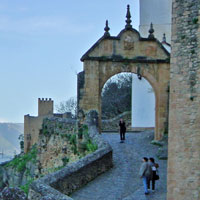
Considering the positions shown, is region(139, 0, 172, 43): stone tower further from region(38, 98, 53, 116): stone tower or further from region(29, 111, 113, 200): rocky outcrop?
region(38, 98, 53, 116): stone tower

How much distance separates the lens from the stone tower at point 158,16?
29578mm

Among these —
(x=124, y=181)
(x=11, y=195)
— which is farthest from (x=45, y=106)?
(x=11, y=195)

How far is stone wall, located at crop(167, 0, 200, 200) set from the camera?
11906mm

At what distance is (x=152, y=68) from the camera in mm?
22422

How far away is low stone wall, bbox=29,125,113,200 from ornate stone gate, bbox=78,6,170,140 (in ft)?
11.1

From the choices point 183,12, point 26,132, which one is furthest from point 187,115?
point 26,132

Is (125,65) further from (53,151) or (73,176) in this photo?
(73,176)

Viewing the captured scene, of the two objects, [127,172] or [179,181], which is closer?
[179,181]

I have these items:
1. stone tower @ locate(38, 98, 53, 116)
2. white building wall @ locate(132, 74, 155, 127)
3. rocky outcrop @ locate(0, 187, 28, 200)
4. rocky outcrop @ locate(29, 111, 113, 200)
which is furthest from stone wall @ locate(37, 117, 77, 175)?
stone tower @ locate(38, 98, 53, 116)

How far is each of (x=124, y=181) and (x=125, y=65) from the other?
741 centimetres

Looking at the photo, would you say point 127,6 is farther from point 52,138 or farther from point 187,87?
point 187,87

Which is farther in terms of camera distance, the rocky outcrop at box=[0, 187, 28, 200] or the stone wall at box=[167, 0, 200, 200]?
the stone wall at box=[167, 0, 200, 200]

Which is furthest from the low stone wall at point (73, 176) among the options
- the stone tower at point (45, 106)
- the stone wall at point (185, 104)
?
the stone tower at point (45, 106)

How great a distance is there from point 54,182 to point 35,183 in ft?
4.07
